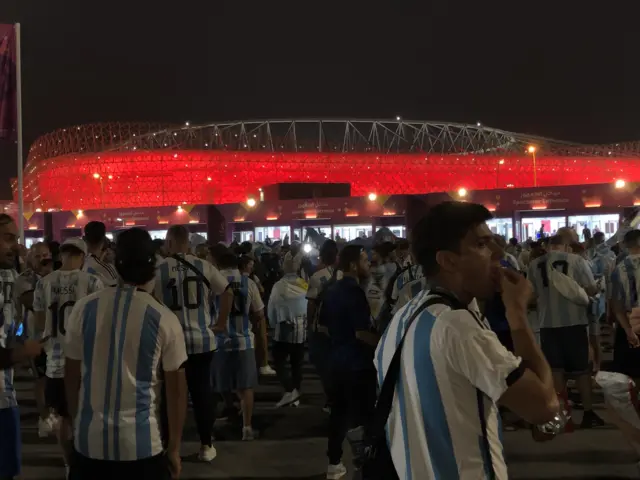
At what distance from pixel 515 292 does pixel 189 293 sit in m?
4.35

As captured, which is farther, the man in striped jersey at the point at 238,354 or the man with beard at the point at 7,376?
the man in striped jersey at the point at 238,354

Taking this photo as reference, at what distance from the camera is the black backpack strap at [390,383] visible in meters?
1.88

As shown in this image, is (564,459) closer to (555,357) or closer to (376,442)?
(555,357)

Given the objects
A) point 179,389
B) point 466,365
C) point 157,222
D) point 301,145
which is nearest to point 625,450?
point 179,389

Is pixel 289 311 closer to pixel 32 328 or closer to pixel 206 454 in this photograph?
pixel 206 454

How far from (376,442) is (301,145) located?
104 meters

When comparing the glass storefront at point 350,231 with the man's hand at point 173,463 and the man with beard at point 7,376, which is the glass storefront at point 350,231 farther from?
the man's hand at point 173,463

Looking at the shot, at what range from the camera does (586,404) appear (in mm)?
6902

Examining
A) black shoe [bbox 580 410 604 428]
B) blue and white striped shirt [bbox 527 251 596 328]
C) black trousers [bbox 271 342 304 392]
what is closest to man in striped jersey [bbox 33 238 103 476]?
black trousers [bbox 271 342 304 392]

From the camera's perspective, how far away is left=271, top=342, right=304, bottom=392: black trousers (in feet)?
28.1

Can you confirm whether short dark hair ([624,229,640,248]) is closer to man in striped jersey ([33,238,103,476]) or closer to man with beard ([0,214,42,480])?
man in striped jersey ([33,238,103,476])

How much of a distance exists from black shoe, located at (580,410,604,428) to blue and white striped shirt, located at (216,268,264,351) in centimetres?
365

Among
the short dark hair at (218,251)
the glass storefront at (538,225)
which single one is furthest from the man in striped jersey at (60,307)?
the glass storefront at (538,225)

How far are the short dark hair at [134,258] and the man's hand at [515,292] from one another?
1773 mm
